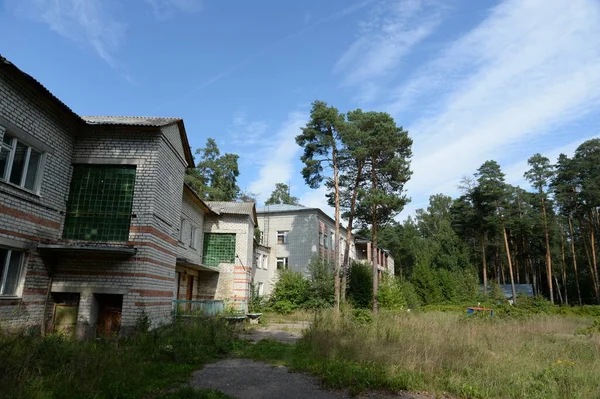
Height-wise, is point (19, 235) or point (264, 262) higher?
point (264, 262)

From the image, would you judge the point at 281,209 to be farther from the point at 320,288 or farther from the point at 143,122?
the point at 143,122

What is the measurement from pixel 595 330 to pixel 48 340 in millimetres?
18262

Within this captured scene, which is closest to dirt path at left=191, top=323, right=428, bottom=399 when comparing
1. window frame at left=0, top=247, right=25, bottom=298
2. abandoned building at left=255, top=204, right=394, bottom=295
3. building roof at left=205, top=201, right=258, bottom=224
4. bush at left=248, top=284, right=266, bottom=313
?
window frame at left=0, top=247, right=25, bottom=298

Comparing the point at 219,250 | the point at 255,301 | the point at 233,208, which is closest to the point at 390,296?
the point at 255,301

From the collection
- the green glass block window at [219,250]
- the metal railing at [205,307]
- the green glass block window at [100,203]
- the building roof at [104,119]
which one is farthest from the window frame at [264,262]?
the green glass block window at [100,203]

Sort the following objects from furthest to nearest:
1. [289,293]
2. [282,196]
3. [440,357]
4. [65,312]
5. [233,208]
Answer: [282,196], [289,293], [233,208], [65,312], [440,357]

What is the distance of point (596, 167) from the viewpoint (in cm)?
3747

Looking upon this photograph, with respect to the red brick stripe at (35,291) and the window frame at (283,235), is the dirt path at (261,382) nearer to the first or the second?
the red brick stripe at (35,291)

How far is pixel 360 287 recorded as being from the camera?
30.8 meters

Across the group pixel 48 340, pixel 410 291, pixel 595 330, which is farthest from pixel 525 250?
pixel 48 340

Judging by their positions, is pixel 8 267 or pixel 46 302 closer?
pixel 8 267

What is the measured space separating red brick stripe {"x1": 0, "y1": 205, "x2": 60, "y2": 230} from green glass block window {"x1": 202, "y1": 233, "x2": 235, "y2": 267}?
12.1 meters

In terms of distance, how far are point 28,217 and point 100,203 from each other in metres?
2.07

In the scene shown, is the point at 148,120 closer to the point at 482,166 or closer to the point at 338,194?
the point at 338,194
